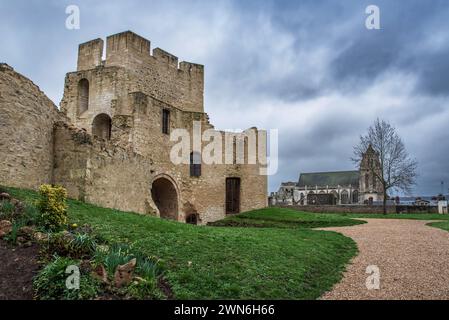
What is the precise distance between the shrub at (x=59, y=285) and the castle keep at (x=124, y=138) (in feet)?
19.2

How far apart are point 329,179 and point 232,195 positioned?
229 feet

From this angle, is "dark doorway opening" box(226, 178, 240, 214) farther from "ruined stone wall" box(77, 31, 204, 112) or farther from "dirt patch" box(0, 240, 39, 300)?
"dirt patch" box(0, 240, 39, 300)

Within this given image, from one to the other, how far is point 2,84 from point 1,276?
6.44 metres

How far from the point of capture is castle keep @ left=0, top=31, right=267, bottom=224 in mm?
10117

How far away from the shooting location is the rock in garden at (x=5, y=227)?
5732mm

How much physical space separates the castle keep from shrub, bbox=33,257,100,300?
5858 mm

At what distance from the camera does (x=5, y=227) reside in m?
5.83

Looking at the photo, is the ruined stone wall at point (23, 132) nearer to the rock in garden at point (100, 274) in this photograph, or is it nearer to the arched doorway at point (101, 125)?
the rock in garden at point (100, 274)

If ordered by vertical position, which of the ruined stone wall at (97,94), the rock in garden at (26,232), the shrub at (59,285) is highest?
the ruined stone wall at (97,94)

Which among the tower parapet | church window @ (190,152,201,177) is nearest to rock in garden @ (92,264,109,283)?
church window @ (190,152,201,177)

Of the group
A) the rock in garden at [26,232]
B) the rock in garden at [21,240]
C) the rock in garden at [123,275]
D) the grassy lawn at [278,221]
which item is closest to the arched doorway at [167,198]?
the grassy lawn at [278,221]

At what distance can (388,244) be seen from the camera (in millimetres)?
11844

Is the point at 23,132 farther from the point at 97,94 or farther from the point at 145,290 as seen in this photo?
the point at 97,94
